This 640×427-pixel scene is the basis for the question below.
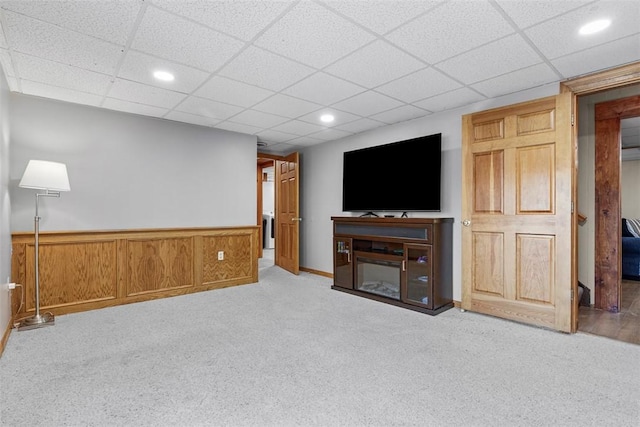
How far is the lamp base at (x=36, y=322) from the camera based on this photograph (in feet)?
9.61

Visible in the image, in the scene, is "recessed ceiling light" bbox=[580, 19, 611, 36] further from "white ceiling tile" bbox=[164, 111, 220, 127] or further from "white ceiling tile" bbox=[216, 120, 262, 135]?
"white ceiling tile" bbox=[164, 111, 220, 127]

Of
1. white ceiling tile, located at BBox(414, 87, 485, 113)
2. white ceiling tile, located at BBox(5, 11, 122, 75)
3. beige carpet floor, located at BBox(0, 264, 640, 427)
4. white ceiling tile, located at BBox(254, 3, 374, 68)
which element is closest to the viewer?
beige carpet floor, located at BBox(0, 264, 640, 427)

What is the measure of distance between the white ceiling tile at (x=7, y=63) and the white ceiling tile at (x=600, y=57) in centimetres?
423

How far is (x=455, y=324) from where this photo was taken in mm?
3070

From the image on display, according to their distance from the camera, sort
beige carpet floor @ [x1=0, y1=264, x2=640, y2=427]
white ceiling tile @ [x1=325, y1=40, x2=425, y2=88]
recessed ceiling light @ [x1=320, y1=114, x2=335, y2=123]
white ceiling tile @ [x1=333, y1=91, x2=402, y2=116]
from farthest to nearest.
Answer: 1. recessed ceiling light @ [x1=320, y1=114, x2=335, y2=123]
2. white ceiling tile @ [x1=333, y1=91, x2=402, y2=116]
3. white ceiling tile @ [x1=325, y1=40, x2=425, y2=88]
4. beige carpet floor @ [x1=0, y1=264, x2=640, y2=427]

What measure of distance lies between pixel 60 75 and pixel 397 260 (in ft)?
12.4

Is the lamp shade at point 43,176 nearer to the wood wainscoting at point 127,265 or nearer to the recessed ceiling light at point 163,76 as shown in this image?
the wood wainscoting at point 127,265

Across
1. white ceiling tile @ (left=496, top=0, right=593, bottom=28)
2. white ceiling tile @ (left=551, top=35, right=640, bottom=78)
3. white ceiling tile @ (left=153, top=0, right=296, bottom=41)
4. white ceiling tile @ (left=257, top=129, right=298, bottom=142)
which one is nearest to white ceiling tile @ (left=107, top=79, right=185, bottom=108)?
white ceiling tile @ (left=153, top=0, right=296, bottom=41)

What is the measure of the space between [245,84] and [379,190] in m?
2.22

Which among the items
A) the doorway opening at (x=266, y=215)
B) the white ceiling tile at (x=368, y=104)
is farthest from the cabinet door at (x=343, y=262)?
the doorway opening at (x=266, y=215)

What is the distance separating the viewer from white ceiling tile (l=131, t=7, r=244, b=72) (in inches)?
80.0

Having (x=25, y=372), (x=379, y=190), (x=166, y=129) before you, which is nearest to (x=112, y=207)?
(x=166, y=129)

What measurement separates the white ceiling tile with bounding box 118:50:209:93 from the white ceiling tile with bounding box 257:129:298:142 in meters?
1.76

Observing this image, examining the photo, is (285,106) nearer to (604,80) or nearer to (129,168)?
(129,168)
